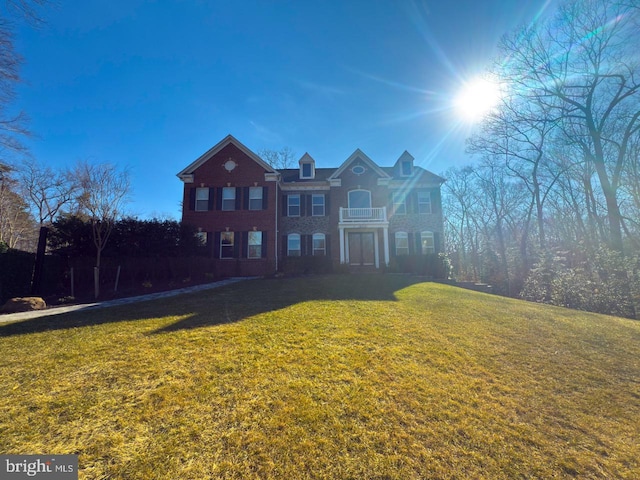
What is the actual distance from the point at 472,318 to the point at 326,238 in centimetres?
1295

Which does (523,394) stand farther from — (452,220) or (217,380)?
(452,220)

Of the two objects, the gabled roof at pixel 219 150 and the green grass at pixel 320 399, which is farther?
the gabled roof at pixel 219 150

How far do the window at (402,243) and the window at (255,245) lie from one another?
965 centimetres

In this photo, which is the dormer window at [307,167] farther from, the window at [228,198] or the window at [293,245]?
the window at [228,198]

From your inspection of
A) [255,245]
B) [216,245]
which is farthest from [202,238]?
[255,245]

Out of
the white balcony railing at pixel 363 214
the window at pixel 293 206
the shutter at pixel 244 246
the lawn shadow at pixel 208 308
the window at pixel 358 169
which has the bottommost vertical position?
the lawn shadow at pixel 208 308

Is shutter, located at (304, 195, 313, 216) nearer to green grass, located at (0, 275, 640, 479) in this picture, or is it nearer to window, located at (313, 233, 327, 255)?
window, located at (313, 233, 327, 255)

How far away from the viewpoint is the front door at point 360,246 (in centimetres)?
1925

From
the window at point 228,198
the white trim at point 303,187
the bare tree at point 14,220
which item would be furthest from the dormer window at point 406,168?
the bare tree at point 14,220

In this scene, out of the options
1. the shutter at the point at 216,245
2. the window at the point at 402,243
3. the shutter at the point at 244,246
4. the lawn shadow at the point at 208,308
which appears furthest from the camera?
the window at the point at 402,243

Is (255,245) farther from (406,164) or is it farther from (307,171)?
(406,164)

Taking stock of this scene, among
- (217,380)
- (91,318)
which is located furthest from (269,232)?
(217,380)

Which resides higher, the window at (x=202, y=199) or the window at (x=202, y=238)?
the window at (x=202, y=199)

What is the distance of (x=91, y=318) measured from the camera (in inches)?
248
